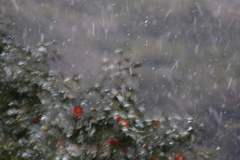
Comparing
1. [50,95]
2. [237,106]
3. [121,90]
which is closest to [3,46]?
[50,95]

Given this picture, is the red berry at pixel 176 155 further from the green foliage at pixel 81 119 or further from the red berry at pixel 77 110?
the red berry at pixel 77 110

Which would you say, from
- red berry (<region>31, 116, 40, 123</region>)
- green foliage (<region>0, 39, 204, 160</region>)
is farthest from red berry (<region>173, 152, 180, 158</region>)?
red berry (<region>31, 116, 40, 123</region>)

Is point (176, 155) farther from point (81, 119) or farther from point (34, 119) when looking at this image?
point (34, 119)

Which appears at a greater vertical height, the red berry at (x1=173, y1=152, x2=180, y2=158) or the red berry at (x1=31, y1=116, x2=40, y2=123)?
the red berry at (x1=31, y1=116, x2=40, y2=123)

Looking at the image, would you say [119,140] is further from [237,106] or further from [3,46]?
[237,106]

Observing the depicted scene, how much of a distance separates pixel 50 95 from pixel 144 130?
91cm

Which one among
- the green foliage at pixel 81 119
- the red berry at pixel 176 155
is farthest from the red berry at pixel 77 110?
the red berry at pixel 176 155

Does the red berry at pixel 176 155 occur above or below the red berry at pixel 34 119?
below

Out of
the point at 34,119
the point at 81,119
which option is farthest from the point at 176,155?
the point at 34,119

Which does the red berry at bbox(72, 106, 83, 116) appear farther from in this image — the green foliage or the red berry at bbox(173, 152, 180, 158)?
the red berry at bbox(173, 152, 180, 158)

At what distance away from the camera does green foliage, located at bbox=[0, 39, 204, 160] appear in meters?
2.01

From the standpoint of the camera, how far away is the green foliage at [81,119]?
2.01 metres

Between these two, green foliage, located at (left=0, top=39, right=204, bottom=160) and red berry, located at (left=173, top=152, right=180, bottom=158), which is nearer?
green foliage, located at (left=0, top=39, right=204, bottom=160)

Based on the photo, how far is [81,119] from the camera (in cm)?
208
